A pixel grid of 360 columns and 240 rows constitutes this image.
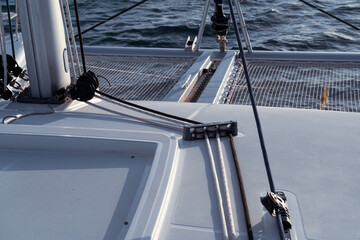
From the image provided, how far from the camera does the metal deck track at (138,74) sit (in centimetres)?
312

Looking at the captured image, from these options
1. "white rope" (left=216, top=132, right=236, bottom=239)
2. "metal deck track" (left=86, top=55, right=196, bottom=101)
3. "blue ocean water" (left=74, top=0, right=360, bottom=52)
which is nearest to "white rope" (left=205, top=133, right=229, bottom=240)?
"white rope" (left=216, top=132, right=236, bottom=239)

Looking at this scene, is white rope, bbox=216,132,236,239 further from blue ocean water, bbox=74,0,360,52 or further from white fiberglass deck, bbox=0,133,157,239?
blue ocean water, bbox=74,0,360,52

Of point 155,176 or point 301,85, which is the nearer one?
point 155,176

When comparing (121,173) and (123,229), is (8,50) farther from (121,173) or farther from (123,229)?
(123,229)

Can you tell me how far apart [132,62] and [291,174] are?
233cm

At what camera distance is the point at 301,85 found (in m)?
3.11

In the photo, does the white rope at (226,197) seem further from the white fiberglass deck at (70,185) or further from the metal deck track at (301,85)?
the metal deck track at (301,85)

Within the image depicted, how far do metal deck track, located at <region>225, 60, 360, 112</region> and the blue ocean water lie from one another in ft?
7.92

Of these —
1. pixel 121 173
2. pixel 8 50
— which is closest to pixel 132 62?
pixel 8 50

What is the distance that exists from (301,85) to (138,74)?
43.4 inches

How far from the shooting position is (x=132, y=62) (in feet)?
12.1

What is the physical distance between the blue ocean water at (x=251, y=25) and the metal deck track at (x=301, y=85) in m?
2.42

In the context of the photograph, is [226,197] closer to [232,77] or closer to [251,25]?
[232,77]

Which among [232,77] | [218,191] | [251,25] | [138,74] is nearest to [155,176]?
[218,191]
